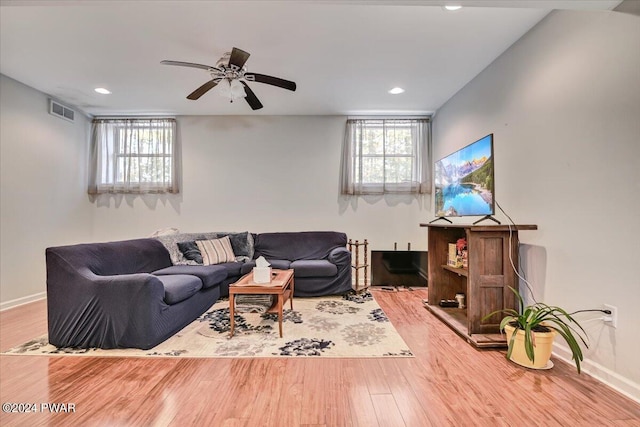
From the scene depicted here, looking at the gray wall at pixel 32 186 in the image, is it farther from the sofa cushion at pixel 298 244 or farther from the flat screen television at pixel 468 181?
the flat screen television at pixel 468 181

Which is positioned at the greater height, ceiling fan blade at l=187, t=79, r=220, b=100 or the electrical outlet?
ceiling fan blade at l=187, t=79, r=220, b=100

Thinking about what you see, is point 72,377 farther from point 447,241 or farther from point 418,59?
point 418,59

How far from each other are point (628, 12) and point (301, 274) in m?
3.60

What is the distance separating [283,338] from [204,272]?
1.32 meters

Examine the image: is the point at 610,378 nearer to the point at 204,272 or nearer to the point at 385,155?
the point at 204,272

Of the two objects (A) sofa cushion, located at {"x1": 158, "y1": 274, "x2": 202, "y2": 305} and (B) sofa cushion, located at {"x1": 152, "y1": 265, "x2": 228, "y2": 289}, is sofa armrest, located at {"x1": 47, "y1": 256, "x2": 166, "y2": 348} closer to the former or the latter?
(A) sofa cushion, located at {"x1": 158, "y1": 274, "x2": 202, "y2": 305}

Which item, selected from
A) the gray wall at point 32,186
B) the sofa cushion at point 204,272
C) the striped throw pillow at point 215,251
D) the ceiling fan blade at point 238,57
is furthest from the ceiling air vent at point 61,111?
the ceiling fan blade at point 238,57

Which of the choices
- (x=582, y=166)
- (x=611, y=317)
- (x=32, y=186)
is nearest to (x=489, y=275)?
(x=611, y=317)

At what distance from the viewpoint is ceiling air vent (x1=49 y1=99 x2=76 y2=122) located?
3.98 metres

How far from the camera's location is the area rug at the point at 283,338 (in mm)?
2297

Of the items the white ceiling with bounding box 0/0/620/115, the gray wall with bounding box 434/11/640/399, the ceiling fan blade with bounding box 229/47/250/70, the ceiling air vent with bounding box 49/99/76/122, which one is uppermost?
the white ceiling with bounding box 0/0/620/115

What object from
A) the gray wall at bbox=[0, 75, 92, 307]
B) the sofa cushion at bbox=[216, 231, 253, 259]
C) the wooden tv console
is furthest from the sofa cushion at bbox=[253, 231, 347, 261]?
the gray wall at bbox=[0, 75, 92, 307]

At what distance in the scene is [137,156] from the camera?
4711 mm

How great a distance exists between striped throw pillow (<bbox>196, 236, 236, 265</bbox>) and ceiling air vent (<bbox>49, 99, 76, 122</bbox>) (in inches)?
108
